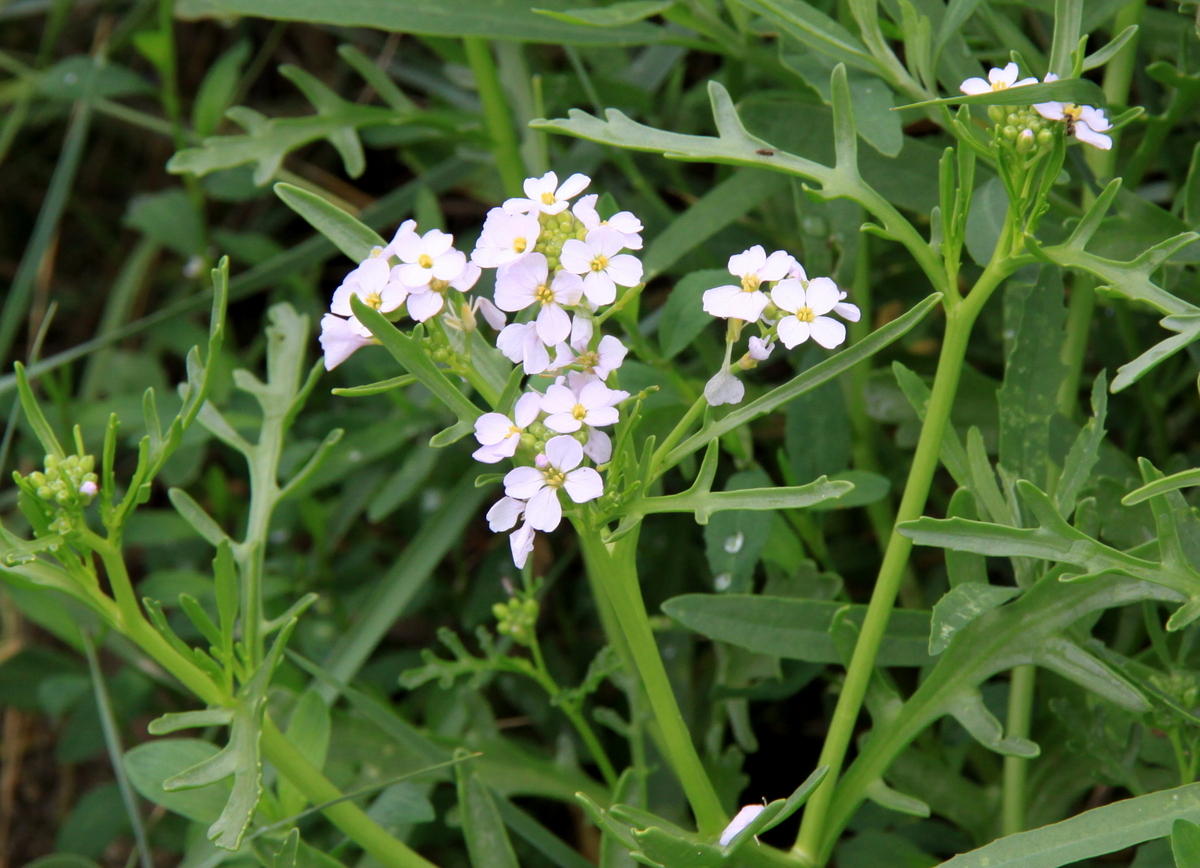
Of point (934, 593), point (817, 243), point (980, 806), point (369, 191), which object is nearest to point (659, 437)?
point (817, 243)

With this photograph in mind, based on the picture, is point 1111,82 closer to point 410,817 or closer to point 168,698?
point 410,817

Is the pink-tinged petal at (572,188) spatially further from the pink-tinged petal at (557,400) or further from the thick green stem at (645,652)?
the thick green stem at (645,652)

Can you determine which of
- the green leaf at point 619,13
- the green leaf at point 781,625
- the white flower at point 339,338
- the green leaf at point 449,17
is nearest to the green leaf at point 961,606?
the green leaf at point 781,625

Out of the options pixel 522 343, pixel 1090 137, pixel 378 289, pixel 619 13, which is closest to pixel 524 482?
pixel 522 343

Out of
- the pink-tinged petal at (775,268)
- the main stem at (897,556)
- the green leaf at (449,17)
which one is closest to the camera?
the pink-tinged petal at (775,268)

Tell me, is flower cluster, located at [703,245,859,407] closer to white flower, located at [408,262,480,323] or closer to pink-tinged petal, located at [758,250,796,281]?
pink-tinged petal, located at [758,250,796,281]

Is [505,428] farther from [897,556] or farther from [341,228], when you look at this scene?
[897,556]

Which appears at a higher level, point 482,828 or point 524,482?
point 524,482

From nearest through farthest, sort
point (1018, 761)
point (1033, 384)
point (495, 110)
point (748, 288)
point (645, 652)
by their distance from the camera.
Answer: point (748, 288) → point (645, 652) → point (1033, 384) → point (1018, 761) → point (495, 110)
